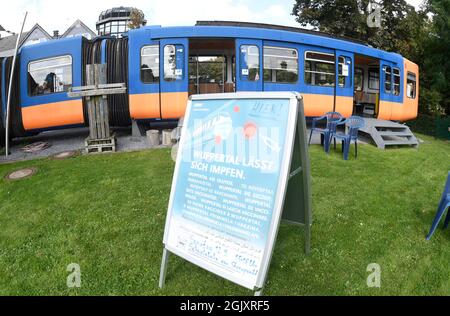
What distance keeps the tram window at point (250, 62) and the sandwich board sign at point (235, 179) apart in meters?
6.55

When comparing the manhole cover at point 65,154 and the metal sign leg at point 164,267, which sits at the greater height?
the manhole cover at point 65,154

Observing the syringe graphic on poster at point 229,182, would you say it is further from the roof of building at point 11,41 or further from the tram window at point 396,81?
the roof of building at point 11,41

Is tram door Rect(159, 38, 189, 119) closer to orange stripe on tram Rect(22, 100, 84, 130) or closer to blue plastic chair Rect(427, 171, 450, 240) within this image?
orange stripe on tram Rect(22, 100, 84, 130)

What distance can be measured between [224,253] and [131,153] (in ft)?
19.2

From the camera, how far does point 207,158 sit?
2959 mm

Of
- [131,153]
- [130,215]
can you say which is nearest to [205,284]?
[130,215]

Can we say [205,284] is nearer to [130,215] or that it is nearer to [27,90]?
[130,215]

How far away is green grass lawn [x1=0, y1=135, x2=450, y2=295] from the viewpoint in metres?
3.24

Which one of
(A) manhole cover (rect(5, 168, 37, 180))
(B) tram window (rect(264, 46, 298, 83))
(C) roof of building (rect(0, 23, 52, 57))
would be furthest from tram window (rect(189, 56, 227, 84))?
(C) roof of building (rect(0, 23, 52, 57))

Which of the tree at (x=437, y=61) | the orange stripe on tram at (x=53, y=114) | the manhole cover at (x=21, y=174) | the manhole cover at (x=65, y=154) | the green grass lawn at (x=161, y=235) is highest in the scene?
the tree at (x=437, y=61)

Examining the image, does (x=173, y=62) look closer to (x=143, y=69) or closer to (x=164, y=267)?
(x=143, y=69)

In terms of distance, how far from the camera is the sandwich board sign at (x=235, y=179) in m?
2.56

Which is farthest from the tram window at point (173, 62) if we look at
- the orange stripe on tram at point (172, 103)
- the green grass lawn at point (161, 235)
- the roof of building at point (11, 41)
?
the roof of building at point (11, 41)

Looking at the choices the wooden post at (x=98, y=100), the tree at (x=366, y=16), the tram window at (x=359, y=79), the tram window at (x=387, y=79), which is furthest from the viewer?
the tree at (x=366, y=16)
